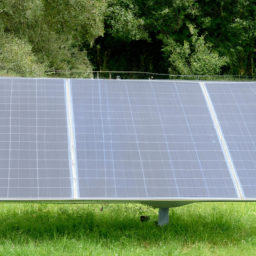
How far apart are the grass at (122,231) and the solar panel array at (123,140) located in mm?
733

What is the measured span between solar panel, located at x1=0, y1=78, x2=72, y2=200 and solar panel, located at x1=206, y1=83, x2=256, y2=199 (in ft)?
6.46

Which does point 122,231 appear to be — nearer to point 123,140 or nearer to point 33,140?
point 123,140

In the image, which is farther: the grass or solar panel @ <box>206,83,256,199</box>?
solar panel @ <box>206,83,256,199</box>

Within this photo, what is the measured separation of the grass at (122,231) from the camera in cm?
506

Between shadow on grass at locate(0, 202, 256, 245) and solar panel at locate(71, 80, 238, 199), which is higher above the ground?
solar panel at locate(71, 80, 238, 199)

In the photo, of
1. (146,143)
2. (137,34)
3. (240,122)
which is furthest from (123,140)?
(137,34)

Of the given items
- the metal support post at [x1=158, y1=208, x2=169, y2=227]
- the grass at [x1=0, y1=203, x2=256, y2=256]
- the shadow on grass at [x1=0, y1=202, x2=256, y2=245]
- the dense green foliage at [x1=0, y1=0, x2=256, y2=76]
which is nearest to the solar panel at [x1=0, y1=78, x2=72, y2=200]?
the grass at [x1=0, y1=203, x2=256, y2=256]

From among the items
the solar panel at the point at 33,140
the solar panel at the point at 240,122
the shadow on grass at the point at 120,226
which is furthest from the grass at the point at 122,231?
the solar panel at the point at 240,122

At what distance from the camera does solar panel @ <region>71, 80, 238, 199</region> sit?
4.84 meters

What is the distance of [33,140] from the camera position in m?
5.18

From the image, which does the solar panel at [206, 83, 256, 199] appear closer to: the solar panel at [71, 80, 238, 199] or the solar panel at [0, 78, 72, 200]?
the solar panel at [71, 80, 238, 199]

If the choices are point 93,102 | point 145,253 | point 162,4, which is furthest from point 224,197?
point 162,4

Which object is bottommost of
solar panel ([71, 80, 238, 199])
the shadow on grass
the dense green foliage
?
the dense green foliage

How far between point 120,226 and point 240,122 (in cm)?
208
